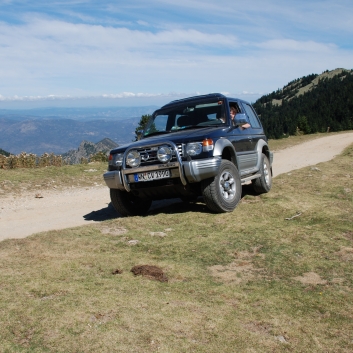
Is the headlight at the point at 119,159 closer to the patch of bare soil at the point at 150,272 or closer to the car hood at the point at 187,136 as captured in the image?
the car hood at the point at 187,136

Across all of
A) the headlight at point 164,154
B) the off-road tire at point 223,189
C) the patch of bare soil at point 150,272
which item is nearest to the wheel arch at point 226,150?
the off-road tire at point 223,189

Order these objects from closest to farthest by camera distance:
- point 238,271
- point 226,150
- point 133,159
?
point 238,271 < point 133,159 < point 226,150

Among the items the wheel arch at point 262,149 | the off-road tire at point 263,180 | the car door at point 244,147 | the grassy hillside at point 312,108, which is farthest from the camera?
the grassy hillside at point 312,108

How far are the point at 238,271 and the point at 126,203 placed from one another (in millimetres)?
3501

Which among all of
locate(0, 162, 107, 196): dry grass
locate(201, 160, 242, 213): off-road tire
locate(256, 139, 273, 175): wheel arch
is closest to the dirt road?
locate(0, 162, 107, 196): dry grass

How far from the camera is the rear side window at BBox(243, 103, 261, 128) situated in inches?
366

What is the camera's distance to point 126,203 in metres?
7.56

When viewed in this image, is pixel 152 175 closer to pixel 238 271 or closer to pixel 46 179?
pixel 238 271

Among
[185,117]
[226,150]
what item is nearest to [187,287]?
[226,150]

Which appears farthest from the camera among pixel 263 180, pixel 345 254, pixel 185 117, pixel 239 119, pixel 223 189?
pixel 263 180

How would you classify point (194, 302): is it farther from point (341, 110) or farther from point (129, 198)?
point (341, 110)

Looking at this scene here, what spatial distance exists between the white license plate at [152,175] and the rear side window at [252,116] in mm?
3331

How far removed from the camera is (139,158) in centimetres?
689

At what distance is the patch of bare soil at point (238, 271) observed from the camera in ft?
13.9
